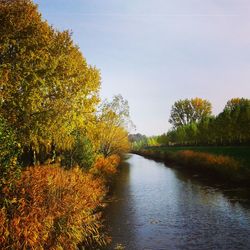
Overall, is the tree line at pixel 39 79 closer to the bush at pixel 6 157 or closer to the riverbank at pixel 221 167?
the bush at pixel 6 157

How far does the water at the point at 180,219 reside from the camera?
1866cm

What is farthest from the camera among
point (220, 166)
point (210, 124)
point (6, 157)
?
point (210, 124)

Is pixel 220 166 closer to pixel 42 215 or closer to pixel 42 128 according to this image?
pixel 42 128

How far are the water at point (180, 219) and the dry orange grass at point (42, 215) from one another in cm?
336

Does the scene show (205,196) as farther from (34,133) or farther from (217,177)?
(34,133)

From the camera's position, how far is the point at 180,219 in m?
23.9

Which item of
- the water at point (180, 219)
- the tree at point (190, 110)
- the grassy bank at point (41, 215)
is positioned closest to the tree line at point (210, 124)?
the tree at point (190, 110)

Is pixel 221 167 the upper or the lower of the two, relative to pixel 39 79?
lower

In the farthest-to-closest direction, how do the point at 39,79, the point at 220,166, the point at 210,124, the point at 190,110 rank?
1. the point at 190,110
2. the point at 210,124
3. the point at 220,166
4. the point at 39,79

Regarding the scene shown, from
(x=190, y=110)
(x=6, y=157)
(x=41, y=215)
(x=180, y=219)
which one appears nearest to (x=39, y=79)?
(x=6, y=157)

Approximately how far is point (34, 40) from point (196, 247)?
16230 mm

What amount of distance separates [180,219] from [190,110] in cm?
13567

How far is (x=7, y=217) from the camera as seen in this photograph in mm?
13969

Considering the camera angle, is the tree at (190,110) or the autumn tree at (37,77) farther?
the tree at (190,110)
